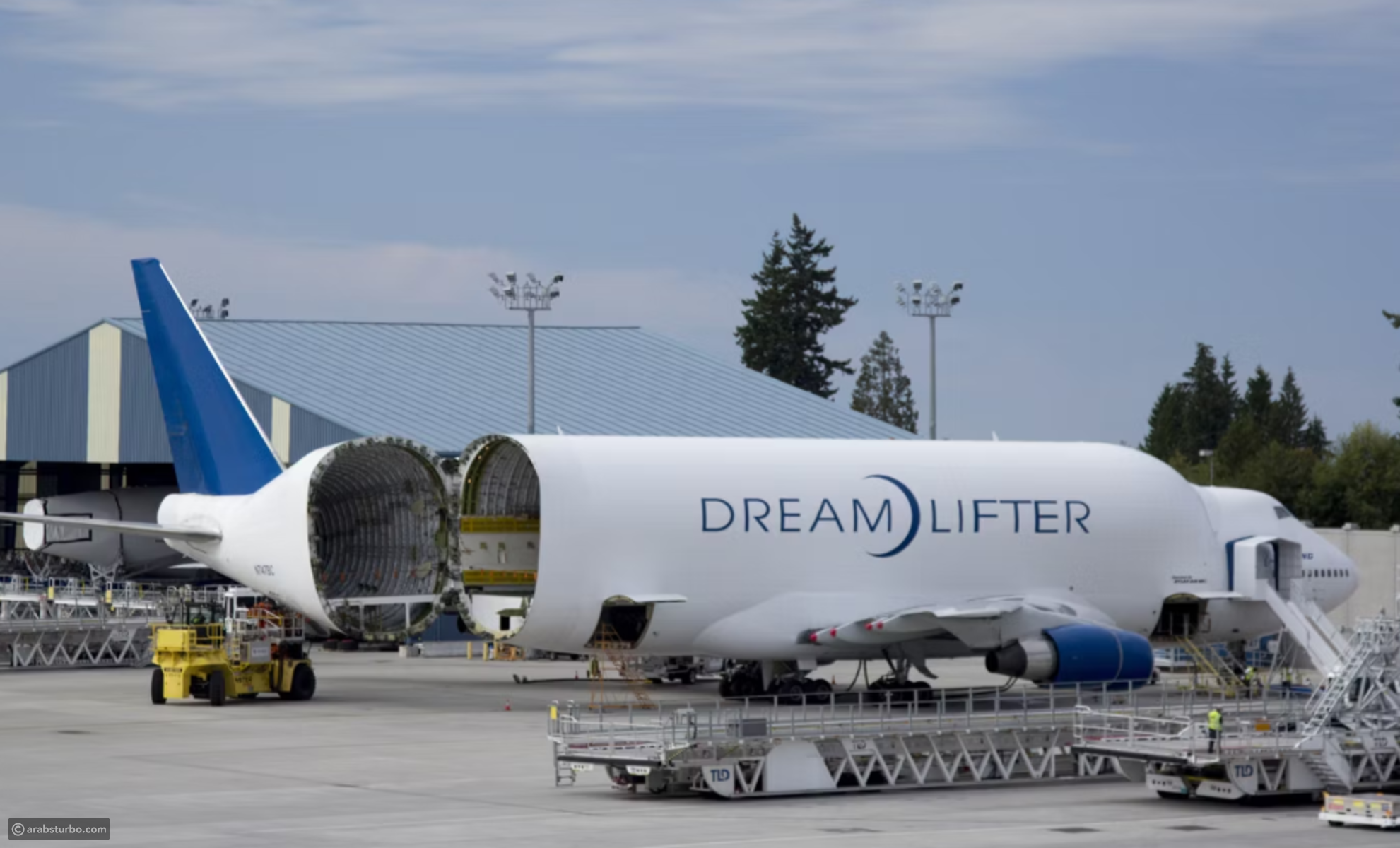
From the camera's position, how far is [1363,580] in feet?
172

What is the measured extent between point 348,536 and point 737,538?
9301 millimetres

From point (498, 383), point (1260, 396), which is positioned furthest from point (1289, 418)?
point (498, 383)

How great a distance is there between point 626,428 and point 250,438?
23.2 metres

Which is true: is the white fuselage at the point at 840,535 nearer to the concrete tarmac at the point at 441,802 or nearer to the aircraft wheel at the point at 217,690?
the concrete tarmac at the point at 441,802

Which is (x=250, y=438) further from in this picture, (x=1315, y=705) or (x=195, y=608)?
(x=1315, y=705)

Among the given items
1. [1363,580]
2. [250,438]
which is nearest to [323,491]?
[250,438]

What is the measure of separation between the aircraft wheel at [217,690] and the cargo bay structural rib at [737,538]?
1.80 m

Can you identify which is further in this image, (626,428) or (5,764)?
(626,428)

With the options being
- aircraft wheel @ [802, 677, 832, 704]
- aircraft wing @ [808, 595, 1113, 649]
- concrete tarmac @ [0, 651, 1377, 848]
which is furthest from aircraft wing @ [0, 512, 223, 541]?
aircraft wing @ [808, 595, 1113, 649]

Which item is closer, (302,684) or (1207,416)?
(302,684)

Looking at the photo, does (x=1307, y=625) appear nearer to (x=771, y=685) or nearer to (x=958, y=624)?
(x=958, y=624)

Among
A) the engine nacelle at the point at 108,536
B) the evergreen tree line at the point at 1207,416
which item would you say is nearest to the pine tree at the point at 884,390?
the evergreen tree line at the point at 1207,416

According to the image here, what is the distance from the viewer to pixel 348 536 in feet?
135

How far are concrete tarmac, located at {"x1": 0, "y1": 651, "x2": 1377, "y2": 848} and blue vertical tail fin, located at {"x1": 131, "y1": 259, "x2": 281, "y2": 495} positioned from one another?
5633 mm
